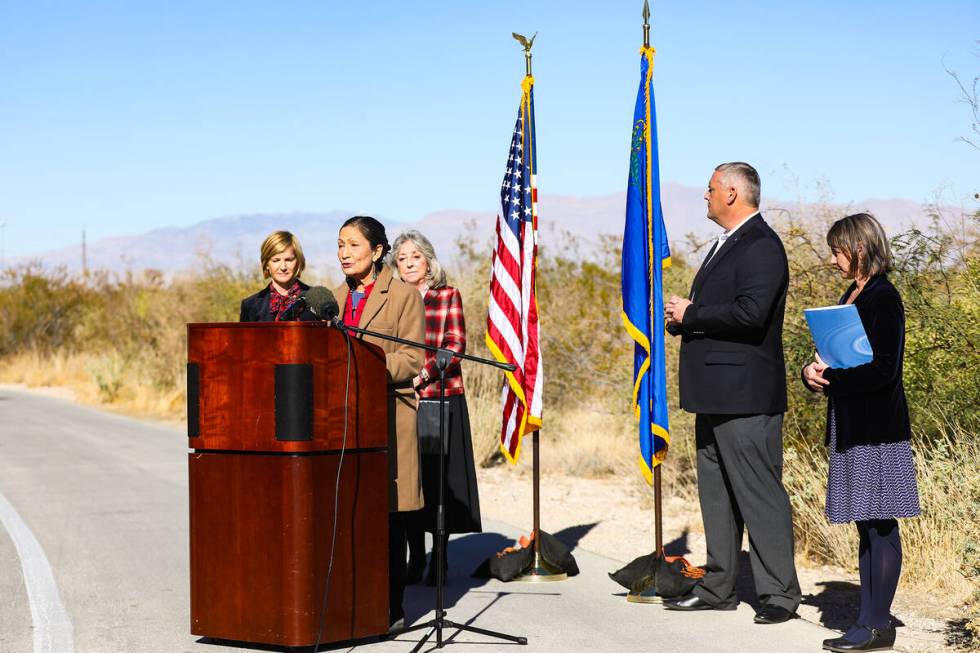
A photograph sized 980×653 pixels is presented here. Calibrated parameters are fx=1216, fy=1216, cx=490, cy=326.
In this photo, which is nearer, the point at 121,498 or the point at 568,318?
the point at 121,498

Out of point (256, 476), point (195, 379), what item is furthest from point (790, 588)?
point (195, 379)

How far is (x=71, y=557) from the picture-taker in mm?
9242

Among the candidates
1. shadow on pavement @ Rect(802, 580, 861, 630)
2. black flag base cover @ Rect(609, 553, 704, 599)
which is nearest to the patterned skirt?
shadow on pavement @ Rect(802, 580, 861, 630)

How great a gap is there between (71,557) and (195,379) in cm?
356

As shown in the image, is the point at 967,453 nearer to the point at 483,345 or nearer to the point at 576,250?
the point at 483,345

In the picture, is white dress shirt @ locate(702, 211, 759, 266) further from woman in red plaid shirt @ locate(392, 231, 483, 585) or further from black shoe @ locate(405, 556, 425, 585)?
black shoe @ locate(405, 556, 425, 585)

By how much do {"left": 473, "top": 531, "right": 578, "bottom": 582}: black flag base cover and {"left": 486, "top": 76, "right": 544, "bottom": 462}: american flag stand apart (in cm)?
70

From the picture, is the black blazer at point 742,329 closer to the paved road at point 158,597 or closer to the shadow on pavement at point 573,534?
the paved road at point 158,597

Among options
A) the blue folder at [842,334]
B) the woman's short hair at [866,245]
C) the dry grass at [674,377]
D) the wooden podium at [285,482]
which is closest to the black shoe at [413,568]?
the wooden podium at [285,482]

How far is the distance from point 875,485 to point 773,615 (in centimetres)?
105

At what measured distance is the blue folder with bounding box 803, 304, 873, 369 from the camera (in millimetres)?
6184

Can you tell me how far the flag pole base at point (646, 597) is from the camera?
24.8 ft

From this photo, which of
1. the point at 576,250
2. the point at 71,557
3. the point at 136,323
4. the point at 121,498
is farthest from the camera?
the point at 136,323

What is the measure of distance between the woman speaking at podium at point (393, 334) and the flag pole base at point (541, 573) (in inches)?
61.2
